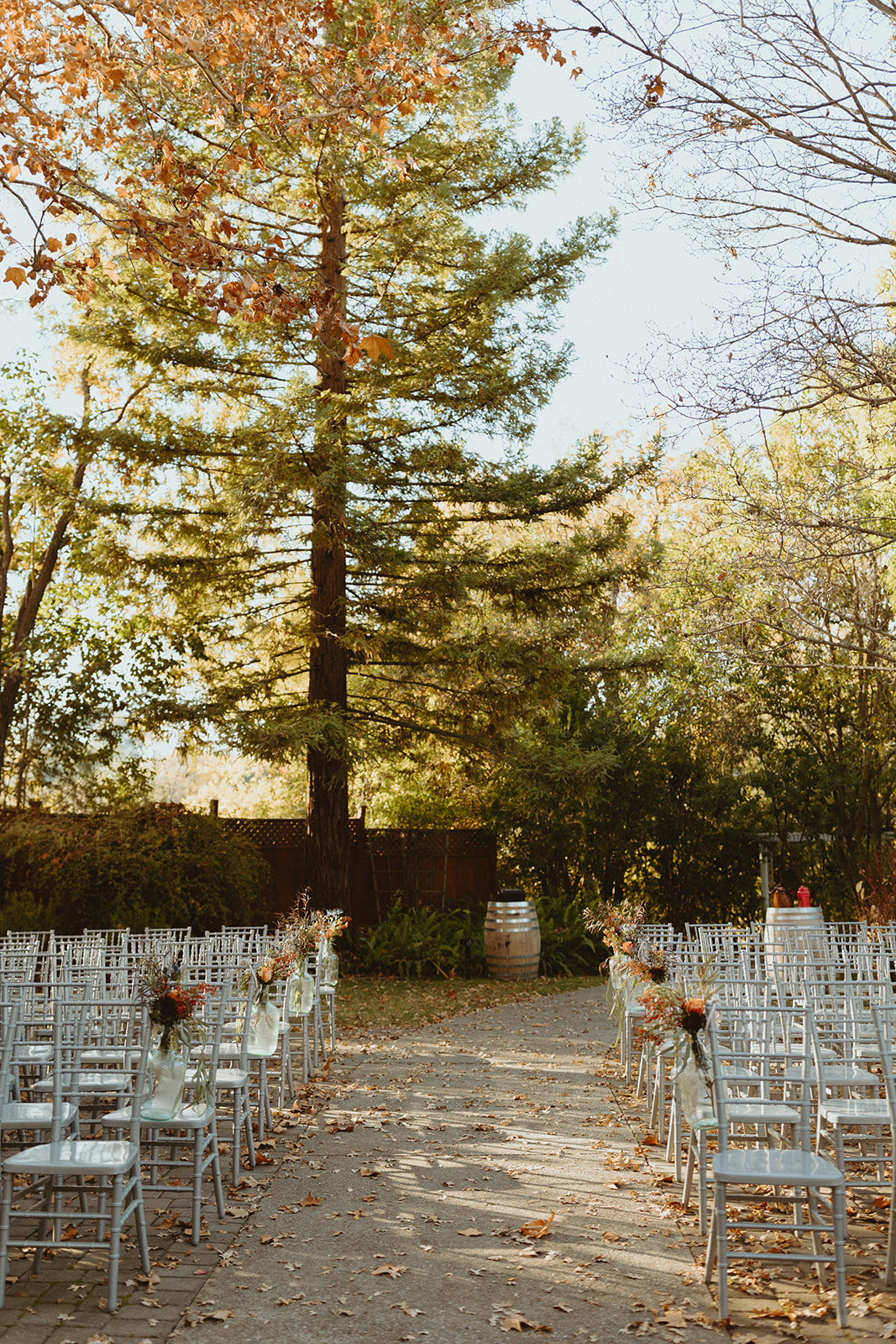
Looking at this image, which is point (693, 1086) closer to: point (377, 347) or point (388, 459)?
point (377, 347)

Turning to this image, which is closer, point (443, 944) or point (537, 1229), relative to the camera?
point (537, 1229)

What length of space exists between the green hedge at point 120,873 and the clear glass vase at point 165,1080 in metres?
7.71

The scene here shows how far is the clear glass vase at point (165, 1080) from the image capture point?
487 centimetres

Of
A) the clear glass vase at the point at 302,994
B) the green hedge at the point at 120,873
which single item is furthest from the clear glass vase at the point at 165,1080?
the green hedge at the point at 120,873

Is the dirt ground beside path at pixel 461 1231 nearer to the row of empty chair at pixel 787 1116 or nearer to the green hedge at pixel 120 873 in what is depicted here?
the row of empty chair at pixel 787 1116

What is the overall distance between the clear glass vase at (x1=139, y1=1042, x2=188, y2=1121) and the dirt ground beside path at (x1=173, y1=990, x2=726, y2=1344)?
24.7 inches

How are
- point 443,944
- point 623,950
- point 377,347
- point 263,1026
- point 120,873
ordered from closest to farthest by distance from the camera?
1. point 377,347
2. point 263,1026
3. point 623,950
4. point 120,873
5. point 443,944

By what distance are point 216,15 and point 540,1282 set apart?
24.3ft

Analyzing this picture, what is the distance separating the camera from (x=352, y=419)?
13445 mm

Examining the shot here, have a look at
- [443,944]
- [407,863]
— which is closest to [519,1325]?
[443,944]

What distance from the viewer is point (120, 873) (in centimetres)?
1266

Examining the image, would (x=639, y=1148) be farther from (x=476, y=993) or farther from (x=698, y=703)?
(x=698, y=703)

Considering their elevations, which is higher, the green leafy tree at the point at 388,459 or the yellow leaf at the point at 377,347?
the green leafy tree at the point at 388,459

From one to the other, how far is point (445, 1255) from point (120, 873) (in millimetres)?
8788
